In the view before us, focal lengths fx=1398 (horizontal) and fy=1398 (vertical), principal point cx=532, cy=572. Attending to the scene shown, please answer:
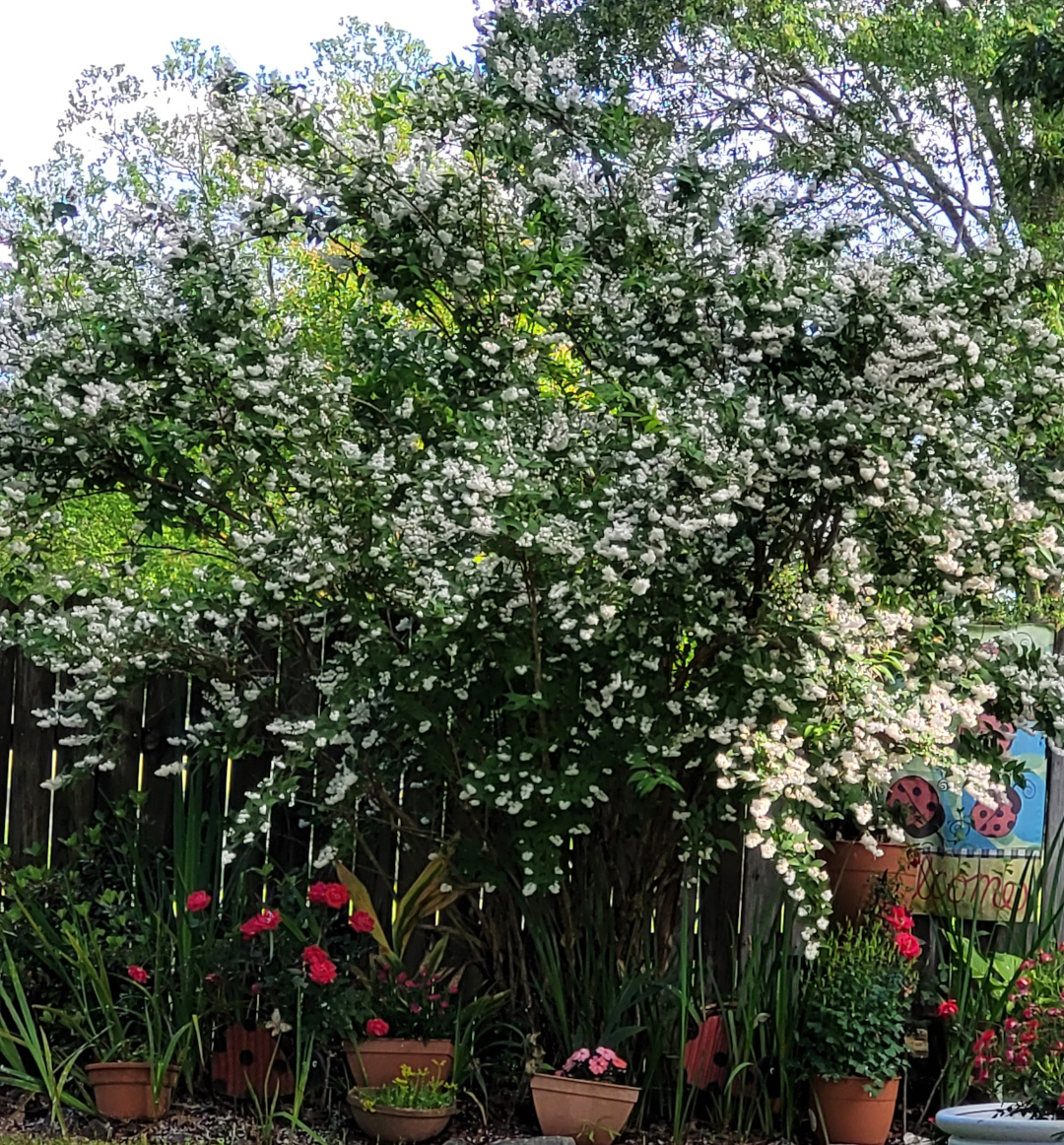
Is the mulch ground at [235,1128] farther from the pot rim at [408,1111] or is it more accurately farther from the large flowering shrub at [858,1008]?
the large flowering shrub at [858,1008]

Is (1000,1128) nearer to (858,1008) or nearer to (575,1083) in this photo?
(858,1008)

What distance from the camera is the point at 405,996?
155 inches

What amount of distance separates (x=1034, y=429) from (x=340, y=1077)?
2.66 meters

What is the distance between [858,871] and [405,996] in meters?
1.44

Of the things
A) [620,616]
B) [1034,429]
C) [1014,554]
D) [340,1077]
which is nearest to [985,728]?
[1014,554]

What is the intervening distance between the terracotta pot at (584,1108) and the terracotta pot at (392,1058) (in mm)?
309

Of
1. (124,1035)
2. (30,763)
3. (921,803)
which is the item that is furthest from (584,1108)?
(30,763)

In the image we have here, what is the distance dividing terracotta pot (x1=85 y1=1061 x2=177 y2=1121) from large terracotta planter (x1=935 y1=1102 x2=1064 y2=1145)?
2.06 m

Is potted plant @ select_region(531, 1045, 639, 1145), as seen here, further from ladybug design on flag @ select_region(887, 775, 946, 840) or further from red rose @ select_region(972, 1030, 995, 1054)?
ladybug design on flag @ select_region(887, 775, 946, 840)

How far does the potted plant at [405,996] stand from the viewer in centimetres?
381

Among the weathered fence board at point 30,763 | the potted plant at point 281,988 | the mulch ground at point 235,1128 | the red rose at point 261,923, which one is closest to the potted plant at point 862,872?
the mulch ground at point 235,1128

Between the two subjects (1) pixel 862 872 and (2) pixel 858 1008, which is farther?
(1) pixel 862 872

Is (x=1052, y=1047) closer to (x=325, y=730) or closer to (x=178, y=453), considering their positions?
(x=325, y=730)

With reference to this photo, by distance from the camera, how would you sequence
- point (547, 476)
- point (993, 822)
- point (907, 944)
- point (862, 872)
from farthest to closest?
point (993, 822) < point (862, 872) < point (907, 944) < point (547, 476)
